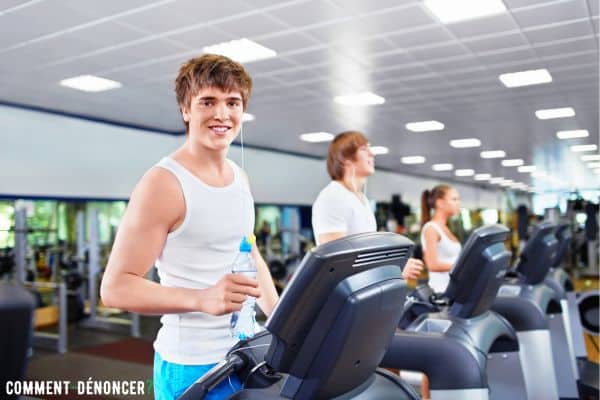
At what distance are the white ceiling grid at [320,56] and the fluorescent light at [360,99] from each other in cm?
13

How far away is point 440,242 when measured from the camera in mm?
3451

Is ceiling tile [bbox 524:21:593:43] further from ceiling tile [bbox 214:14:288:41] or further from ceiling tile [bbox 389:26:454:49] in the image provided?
ceiling tile [bbox 214:14:288:41]

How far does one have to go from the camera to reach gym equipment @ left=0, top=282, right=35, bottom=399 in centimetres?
47

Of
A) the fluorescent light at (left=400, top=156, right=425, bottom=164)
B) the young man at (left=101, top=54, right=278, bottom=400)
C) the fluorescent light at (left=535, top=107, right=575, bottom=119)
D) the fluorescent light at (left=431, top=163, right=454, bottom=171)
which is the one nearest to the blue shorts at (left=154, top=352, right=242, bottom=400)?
the young man at (left=101, top=54, right=278, bottom=400)

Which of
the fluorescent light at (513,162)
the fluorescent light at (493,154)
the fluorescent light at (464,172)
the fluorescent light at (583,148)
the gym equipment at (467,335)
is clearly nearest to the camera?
the gym equipment at (467,335)

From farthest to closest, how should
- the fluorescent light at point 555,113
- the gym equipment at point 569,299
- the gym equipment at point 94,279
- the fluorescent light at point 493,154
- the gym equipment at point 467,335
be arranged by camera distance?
the fluorescent light at point 493,154, the fluorescent light at point 555,113, the gym equipment at point 94,279, the gym equipment at point 569,299, the gym equipment at point 467,335

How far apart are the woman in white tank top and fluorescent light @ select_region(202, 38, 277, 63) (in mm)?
1917

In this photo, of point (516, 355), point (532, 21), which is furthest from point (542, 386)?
A: point (532, 21)

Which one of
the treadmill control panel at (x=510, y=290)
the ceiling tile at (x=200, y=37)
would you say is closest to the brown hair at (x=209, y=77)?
the treadmill control panel at (x=510, y=290)

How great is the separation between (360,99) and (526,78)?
1.83m

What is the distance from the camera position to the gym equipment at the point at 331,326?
3.01ft

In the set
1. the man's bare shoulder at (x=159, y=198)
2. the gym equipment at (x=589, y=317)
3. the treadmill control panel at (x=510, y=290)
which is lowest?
the gym equipment at (x=589, y=317)

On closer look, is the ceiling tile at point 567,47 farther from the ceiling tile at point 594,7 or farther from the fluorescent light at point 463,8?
the fluorescent light at point 463,8

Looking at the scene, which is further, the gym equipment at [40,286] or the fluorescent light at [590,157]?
the fluorescent light at [590,157]
